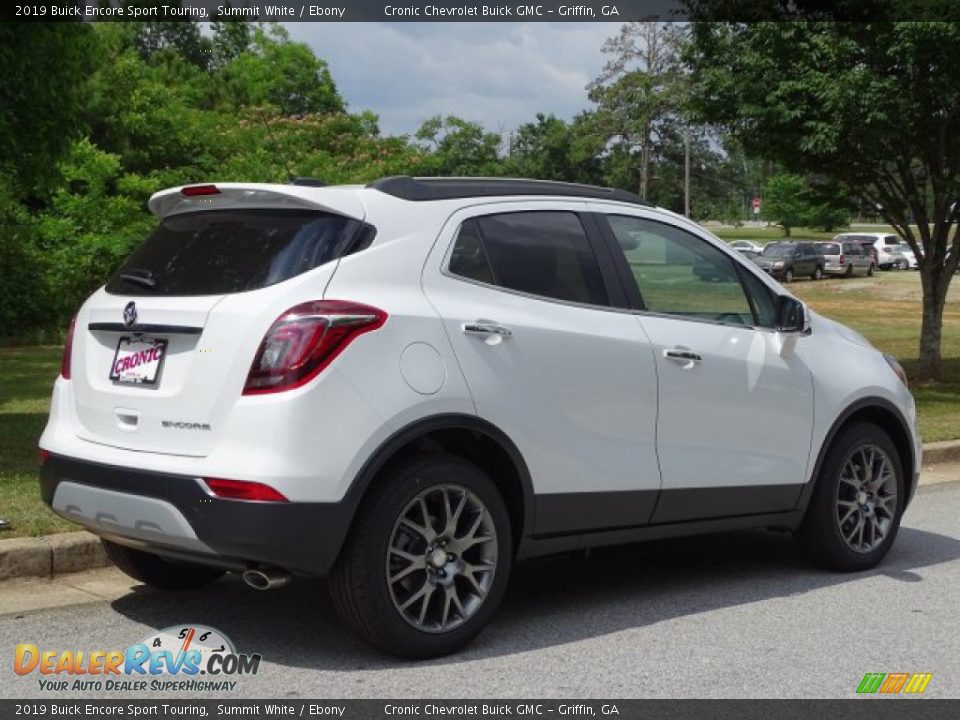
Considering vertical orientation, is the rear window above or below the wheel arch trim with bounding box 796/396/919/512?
above

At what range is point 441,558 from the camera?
17.7ft

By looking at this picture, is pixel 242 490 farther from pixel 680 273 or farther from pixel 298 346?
pixel 680 273

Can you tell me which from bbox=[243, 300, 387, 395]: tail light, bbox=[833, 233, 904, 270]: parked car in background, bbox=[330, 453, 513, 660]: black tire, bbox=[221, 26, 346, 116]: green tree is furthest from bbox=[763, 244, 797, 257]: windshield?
bbox=[243, 300, 387, 395]: tail light

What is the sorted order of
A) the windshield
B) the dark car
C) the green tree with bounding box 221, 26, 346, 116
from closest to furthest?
the green tree with bounding box 221, 26, 346, 116
the dark car
the windshield

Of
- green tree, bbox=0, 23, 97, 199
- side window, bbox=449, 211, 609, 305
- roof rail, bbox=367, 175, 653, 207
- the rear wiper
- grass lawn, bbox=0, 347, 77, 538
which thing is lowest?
grass lawn, bbox=0, 347, 77, 538

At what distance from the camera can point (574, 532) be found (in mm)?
5906

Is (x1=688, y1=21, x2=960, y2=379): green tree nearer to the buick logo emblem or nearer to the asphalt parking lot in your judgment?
the asphalt parking lot

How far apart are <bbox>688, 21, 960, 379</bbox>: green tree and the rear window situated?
34.1 feet

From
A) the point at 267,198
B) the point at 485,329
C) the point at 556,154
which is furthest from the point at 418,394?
the point at 556,154

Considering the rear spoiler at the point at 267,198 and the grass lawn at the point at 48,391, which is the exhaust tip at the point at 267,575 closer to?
the rear spoiler at the point at 267,198

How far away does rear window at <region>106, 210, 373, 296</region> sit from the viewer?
534 centimetres

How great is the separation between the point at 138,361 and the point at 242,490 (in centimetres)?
84

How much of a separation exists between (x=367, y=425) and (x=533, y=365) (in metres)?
0.89

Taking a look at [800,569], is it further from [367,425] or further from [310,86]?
[310,86]
